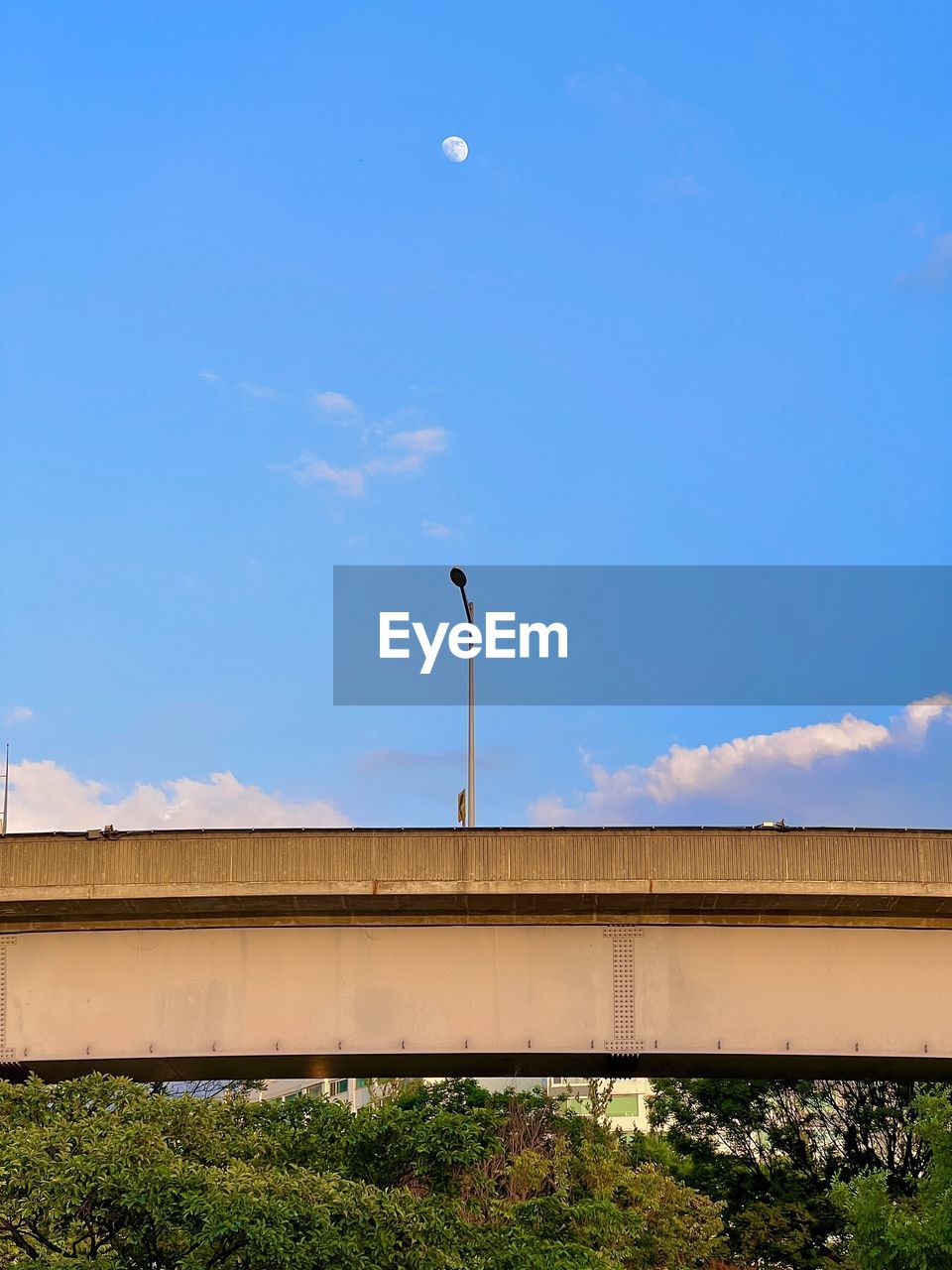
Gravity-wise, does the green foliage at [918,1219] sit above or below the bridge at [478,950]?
below

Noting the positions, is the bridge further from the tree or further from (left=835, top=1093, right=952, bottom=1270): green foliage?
the tree

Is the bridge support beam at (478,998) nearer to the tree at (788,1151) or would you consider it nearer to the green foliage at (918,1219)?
the green foliage at (918,1219)

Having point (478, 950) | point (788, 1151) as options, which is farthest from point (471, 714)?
point (788, 1151)

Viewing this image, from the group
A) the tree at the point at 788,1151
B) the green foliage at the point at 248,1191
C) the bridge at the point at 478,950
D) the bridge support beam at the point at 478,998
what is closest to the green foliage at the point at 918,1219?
the bridge support beam at the point at 478,998

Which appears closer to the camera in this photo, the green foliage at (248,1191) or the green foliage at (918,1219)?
the green foliage at (248,1191)

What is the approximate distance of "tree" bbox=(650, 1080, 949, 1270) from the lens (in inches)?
1607

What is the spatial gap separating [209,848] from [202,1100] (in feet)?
12.4

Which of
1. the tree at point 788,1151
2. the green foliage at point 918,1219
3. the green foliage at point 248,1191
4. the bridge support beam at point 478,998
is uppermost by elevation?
the bridge support beam at point 478,998

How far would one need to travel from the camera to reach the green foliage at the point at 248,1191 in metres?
16.2

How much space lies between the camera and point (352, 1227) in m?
16.8

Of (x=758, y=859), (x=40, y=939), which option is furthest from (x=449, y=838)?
(x=40, y=939)

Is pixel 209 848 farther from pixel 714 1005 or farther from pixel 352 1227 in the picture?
pixel 714 1005

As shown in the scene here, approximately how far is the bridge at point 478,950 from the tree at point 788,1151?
21459mm

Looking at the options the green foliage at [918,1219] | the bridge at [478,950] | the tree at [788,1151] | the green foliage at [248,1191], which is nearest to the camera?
the green foliage at [248,1191]
